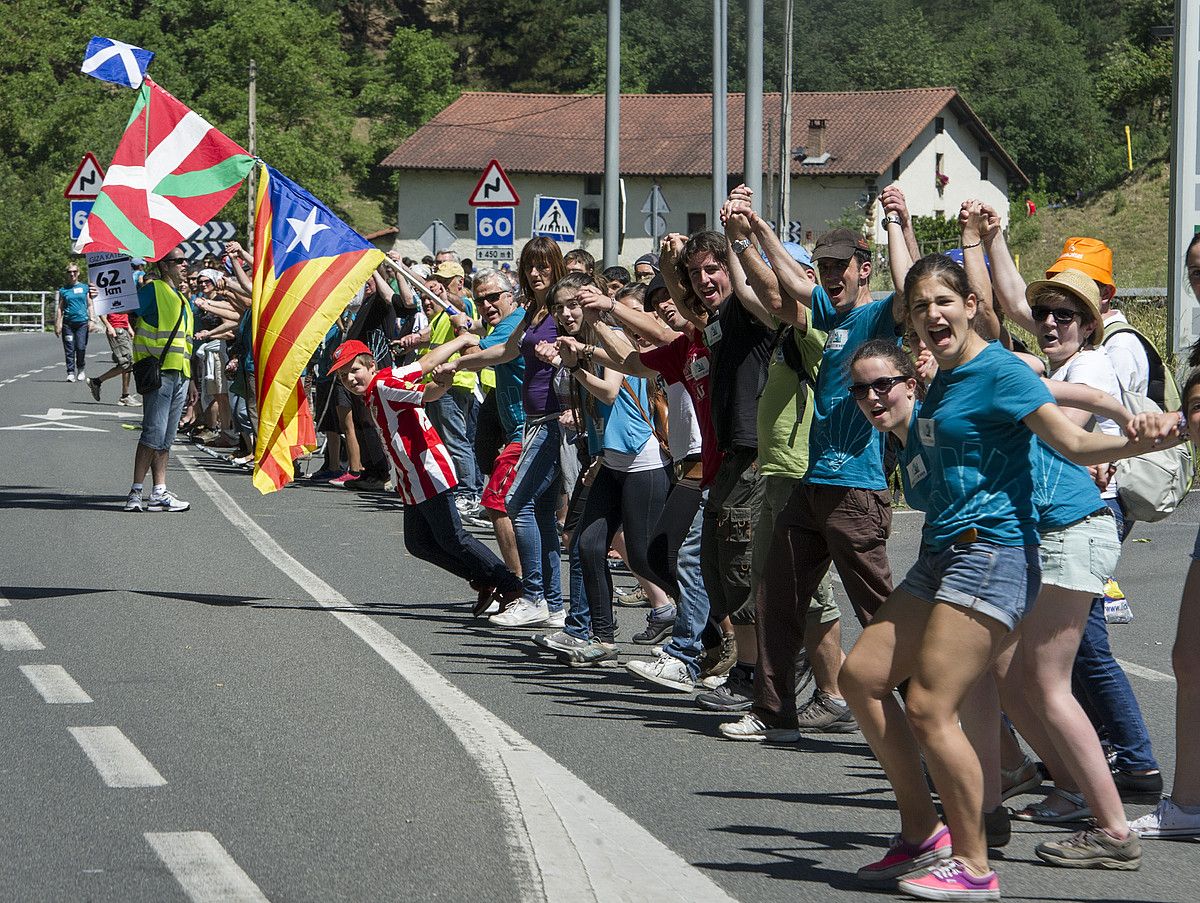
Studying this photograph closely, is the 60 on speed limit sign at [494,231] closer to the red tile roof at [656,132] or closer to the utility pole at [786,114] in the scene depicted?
the utility pole at [786,114]

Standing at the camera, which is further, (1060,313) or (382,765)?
(382,765)

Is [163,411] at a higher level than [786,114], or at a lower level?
lower

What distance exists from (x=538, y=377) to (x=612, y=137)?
12969mm

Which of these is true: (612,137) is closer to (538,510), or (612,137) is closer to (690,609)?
(538,510)

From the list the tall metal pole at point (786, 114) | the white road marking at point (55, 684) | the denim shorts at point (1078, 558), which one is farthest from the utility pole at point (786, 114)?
the denim shorts at point (1078, 558)

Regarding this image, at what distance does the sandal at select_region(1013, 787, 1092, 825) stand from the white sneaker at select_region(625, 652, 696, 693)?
7.52ft

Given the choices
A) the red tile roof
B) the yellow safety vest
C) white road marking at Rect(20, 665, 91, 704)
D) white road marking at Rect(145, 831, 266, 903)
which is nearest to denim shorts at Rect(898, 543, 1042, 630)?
white road marking at Rect(145, 831, 266, 903)

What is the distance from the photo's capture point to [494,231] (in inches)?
874

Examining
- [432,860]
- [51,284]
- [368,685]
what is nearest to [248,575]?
[368,685]

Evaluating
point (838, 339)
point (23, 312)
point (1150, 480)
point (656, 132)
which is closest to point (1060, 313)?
point (1150, 480)

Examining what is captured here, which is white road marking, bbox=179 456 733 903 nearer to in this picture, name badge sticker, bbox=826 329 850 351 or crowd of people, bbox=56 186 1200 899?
crowd of people, bbox=56 186 1200 899

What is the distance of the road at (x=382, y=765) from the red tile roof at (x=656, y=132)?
219ft

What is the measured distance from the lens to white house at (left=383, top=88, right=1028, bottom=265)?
7681 centimetres

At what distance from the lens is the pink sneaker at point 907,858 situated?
16.1 ft
